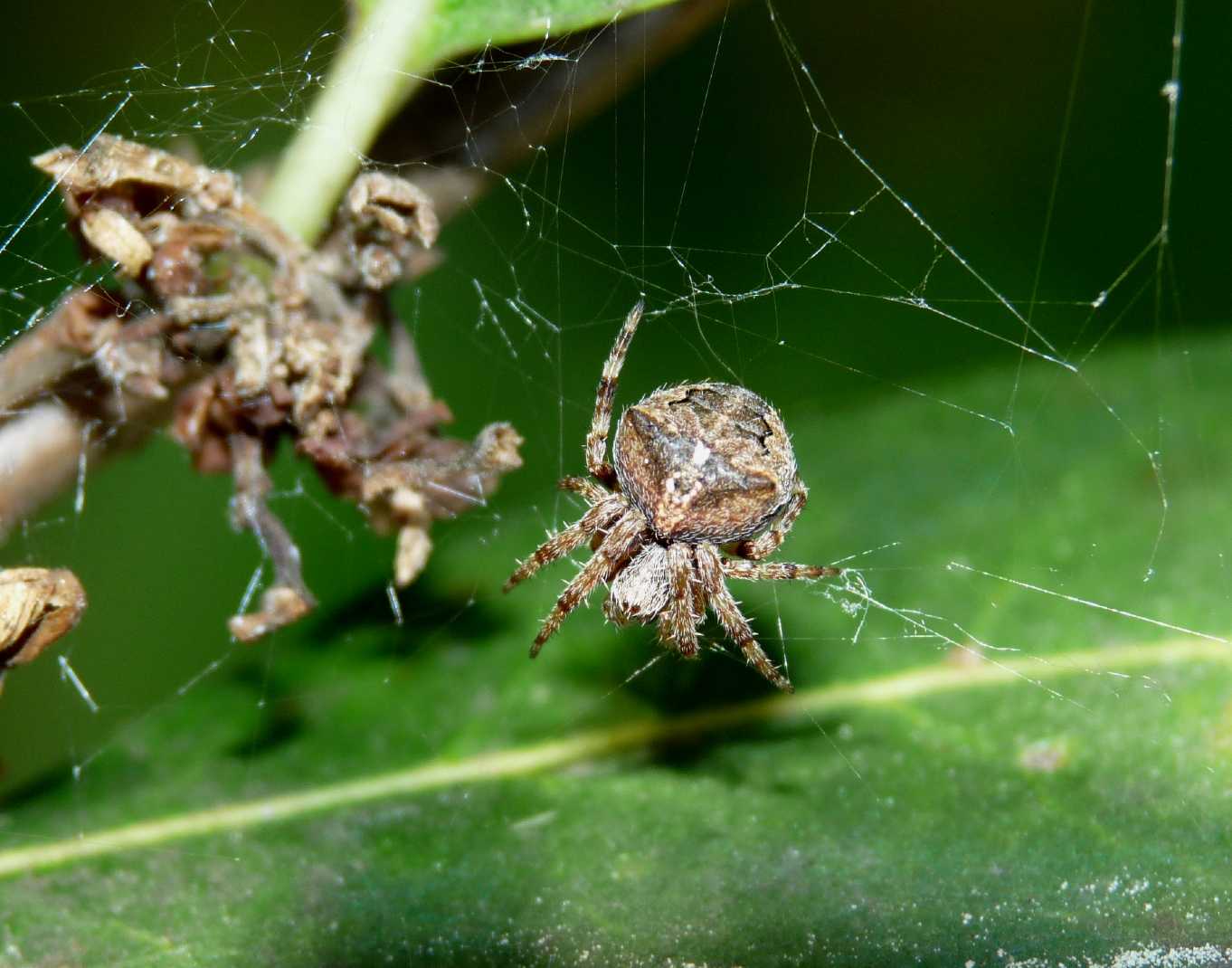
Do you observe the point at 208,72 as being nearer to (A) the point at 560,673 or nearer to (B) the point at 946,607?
(A) the point at 560,673

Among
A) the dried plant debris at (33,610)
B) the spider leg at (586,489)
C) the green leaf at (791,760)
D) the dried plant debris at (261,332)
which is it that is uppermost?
the dried plant debris at (261,332)

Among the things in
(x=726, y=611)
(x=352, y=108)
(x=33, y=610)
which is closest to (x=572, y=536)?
(x=726, y=611)

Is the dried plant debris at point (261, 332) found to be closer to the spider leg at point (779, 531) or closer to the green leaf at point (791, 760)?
the green leaf at point (791, 760)

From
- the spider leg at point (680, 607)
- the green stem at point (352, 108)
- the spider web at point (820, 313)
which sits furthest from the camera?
the spider leg at point (680, 607)

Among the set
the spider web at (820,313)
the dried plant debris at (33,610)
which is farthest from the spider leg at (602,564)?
the dried plant debris at (33,610)

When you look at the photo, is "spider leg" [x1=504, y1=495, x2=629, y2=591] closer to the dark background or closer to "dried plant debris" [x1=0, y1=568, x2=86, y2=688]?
the dark background

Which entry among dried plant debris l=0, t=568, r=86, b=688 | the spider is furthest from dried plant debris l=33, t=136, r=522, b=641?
the spider
